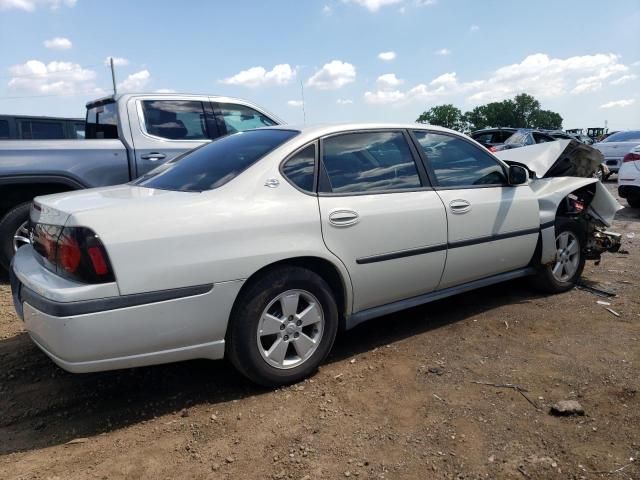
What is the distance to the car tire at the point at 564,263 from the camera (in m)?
4.59

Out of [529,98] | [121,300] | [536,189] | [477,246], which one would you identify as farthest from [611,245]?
[529,98]

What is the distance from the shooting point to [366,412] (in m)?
2.81

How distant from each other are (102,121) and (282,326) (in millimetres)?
4478

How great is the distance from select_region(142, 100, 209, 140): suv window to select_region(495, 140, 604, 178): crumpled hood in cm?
348

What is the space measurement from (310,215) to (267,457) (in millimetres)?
1324

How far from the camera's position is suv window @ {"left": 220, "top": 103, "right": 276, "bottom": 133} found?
6332 mm

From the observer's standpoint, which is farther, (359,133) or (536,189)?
(536,189)

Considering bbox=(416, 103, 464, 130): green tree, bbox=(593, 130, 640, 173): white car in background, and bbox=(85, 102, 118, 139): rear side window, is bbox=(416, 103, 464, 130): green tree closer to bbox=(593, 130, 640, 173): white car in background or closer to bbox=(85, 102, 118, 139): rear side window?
bbox=(593, 130, 640, 173): white car in background

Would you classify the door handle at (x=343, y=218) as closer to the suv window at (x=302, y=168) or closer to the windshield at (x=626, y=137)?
the suv window at (x=302, y=168)

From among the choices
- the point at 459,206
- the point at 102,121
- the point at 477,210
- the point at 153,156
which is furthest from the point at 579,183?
the point at 102,121

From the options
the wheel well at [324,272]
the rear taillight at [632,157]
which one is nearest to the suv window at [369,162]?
the wheel well at [324,272]

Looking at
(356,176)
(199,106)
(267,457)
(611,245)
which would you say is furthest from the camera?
(199,106)

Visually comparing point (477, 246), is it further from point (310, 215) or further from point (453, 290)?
point (310, 215)

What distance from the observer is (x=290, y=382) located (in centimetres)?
309
